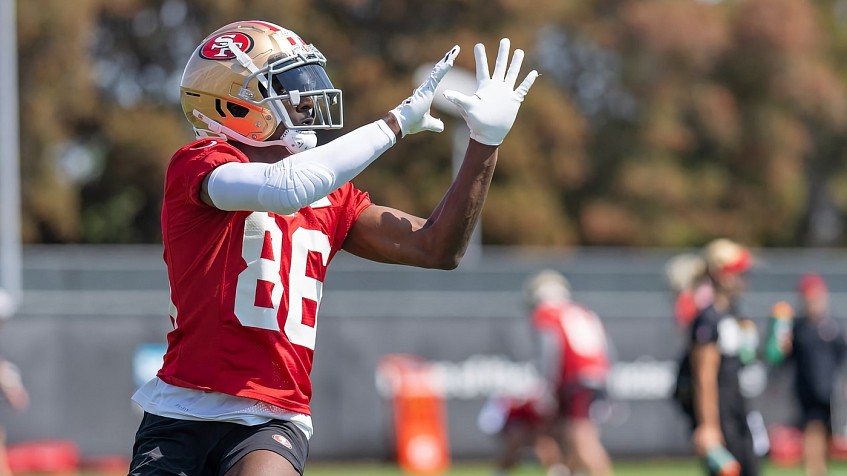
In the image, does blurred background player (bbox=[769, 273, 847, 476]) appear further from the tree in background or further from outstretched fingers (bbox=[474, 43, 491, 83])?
the tree in background

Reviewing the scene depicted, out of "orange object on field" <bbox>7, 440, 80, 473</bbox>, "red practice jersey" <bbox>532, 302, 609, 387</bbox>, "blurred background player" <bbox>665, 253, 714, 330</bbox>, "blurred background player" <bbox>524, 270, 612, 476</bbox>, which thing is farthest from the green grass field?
"blurred background player" <bbox>665, 253, 714, 330</bbox>

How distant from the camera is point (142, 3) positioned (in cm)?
3189

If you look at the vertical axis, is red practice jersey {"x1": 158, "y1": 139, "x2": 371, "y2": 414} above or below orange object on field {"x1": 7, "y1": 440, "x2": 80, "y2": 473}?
above

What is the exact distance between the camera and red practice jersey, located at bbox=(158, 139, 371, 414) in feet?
13.9

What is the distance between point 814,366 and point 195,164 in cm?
982

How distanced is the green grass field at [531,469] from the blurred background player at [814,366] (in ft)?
4.64

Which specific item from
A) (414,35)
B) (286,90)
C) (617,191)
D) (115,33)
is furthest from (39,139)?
(286,90)

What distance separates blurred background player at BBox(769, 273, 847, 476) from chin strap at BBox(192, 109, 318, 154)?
29.2ft

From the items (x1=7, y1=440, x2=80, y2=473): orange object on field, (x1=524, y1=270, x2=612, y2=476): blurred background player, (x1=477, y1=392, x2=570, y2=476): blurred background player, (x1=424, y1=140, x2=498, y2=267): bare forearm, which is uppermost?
(x1=424, y1=140, x2=498, y2=267): bare forearm

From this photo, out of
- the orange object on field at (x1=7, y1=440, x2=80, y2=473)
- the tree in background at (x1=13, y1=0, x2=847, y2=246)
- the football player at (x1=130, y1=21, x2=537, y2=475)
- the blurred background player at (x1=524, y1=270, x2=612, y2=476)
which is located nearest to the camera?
the football player at (x1=130, y1=21, x2=537, y2=475)

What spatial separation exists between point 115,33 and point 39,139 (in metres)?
4.56

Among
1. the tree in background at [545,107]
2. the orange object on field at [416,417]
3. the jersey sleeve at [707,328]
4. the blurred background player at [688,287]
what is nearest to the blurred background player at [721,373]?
the jersey sleeve at [707,328]

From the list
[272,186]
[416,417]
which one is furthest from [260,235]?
[416,417]

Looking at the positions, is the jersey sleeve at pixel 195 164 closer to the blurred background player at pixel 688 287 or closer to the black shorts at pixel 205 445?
the black shorts at pixel 205 445
